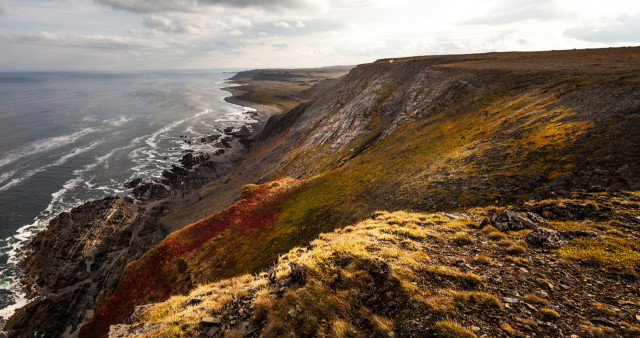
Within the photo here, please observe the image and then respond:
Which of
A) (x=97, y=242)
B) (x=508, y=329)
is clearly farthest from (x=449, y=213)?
(x=97, y=242)

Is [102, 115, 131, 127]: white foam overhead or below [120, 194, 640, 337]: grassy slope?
below

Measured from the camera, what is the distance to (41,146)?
4193 inches

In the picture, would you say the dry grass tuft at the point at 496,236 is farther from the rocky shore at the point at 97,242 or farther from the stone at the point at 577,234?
the rocky shore at the point at 97,242

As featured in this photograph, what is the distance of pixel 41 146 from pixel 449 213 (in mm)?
155038

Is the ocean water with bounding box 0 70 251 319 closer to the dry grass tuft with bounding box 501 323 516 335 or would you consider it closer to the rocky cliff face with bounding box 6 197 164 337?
the rocky cliff face with bounding box 6 197 164 337

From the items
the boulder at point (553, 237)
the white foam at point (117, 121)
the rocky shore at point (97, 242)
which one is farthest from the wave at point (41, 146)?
the boulder at point (553, 237)

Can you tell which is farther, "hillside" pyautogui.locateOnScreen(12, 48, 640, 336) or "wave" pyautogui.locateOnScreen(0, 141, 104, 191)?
"wave" pyautogui.locateOnScreen(0, 141, 104, 191)

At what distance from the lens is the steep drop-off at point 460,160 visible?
2100 cm

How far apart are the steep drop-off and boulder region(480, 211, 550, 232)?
351 cm

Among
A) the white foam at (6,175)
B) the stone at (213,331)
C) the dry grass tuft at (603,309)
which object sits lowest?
the white foam at (6,175)

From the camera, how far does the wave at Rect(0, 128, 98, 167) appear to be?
3680 inches

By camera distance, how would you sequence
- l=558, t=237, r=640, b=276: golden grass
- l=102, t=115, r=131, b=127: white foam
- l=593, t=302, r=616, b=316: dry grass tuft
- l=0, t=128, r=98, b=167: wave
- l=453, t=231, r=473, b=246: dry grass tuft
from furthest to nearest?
1. l=102, t=115, r=131, b=127: white foam
2. l=0, t=128, r=98, b=167: wave
3. l=453, t=231, r=473, b=246: dry grass tuft
4. l=558, t=237, r=640, b=276: golden grass
5. l=593, t=302, r=616, b=316: dry grass tuft

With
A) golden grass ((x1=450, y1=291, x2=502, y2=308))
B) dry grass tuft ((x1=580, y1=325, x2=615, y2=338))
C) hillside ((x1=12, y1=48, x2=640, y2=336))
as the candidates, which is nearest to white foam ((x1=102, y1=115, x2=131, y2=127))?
hillside ((x1=12, y1=48, x2=640, y2=336))

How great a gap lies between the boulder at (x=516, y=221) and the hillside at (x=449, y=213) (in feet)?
0.73
